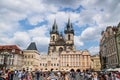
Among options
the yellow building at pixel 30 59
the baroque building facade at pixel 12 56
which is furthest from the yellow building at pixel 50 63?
the baroque building facade at pixel 12 56

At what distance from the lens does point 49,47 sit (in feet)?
325

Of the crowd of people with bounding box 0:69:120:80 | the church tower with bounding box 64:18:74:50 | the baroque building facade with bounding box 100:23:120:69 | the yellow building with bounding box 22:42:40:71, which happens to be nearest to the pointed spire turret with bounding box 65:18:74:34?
the church tower with bounding box 64:18:74:50

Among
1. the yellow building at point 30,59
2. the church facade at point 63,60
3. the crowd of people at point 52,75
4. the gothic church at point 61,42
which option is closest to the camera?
the crowd of people at point 52,75

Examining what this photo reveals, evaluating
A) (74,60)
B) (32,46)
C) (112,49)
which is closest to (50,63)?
(74,60)

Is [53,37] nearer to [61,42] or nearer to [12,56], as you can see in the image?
[61,42]

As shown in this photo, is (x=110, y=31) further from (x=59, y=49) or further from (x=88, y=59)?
(x=59, y=49)

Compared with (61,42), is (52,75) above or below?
below

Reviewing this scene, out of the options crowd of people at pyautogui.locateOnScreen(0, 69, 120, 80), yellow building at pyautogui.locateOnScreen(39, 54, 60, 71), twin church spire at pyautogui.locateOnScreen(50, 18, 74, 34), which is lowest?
crowd of people at pyautogui.locateOnScreen(0, 69, 120, 80)

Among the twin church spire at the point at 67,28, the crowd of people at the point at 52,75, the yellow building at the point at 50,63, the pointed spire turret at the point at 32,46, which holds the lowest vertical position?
the crowd of people at the point at 52,75

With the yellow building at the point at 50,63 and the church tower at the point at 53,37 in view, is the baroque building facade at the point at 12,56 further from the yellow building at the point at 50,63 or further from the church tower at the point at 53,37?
the church tower at the point at 53,37

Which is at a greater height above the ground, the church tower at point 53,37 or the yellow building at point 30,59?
the church tower at point 53,37

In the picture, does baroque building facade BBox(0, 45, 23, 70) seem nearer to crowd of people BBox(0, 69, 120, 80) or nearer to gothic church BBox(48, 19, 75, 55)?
gothic church BBox(48, 19, 75, 55)

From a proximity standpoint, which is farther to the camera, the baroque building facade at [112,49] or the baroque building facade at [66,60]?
the baroque building facade at [66,60]

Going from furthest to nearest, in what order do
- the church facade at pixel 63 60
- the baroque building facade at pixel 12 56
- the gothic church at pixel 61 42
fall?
the gothic church at pixel 61 42 → the church facade at pixel 63 60 → the baroque building facade at pixel 12 56
